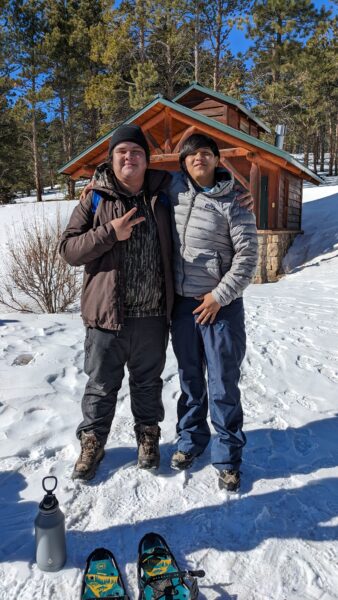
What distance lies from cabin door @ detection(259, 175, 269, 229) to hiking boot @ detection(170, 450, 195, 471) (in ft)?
31.3

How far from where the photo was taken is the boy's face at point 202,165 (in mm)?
2236

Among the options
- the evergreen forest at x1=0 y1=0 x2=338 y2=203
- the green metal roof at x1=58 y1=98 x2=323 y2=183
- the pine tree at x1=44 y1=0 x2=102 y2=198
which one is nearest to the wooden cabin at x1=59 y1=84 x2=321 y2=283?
the green metal roof at x1=58 y1=98 x2=323 y2=183

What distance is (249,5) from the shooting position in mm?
19031

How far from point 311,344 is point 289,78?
21360 millimetres

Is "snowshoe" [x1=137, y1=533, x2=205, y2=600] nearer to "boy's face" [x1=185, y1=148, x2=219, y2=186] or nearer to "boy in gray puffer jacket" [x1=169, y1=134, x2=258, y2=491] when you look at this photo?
"boy in gray puffer jacket" [x1=169, y1=134, x2=258, y2=491]

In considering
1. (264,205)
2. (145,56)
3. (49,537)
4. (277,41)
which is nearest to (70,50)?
(145,56)

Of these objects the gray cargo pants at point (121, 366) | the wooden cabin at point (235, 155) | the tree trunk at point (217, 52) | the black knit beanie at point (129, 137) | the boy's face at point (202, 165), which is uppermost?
the tree trunk at point (217, 52)

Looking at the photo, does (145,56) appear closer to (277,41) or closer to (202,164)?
(277,41)

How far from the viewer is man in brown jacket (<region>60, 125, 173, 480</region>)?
2.23m

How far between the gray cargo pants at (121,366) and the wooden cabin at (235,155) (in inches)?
303

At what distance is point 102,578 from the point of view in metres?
1.71

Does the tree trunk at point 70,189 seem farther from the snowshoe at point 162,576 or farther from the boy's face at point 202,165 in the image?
the snowshoe at point 162,576

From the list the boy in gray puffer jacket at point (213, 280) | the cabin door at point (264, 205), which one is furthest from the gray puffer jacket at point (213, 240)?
the cabin door at point (264, 205)

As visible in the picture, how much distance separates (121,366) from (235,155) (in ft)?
26.9
